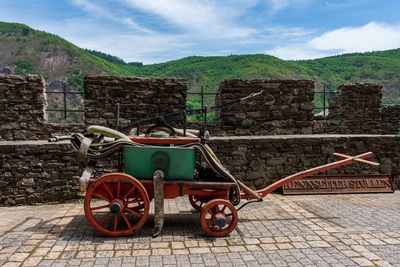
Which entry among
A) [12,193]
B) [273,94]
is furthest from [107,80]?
[273,94]

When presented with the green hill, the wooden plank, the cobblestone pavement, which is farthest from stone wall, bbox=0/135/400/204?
the green hill

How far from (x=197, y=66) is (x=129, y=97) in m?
41.5

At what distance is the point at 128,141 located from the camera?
12.4 ft

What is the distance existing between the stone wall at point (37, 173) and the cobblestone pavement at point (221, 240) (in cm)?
36

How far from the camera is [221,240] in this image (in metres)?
3.69

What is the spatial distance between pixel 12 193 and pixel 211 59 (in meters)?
48.5

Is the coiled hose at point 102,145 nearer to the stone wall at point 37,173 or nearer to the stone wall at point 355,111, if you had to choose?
the stone wall at point 37,173

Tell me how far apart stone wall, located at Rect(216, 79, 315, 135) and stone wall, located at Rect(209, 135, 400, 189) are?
134 centimetres

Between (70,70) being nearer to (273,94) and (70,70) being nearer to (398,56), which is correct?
(273,94)

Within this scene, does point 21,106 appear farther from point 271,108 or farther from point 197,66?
point 197,66

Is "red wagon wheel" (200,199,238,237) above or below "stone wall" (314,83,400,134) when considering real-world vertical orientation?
below

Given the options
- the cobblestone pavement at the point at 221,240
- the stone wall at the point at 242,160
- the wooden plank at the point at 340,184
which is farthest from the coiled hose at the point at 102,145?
the wooden plank at the point at 340,184

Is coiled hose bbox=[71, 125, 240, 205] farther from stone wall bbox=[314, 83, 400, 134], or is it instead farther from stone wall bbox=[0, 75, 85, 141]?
stone wall bbox=[314, 83, 400, 134]

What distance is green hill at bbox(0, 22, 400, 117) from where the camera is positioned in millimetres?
40406
